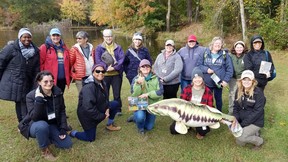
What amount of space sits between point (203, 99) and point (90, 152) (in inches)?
84.5

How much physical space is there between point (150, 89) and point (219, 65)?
1.48 m

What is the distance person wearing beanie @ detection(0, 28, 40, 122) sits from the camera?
14.5 feet

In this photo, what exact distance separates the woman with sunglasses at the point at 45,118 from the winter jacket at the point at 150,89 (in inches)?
52.9

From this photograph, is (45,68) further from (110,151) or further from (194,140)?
(194,140)

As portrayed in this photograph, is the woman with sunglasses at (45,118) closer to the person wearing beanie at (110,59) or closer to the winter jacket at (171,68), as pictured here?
the person wearing beanie at (110,59)

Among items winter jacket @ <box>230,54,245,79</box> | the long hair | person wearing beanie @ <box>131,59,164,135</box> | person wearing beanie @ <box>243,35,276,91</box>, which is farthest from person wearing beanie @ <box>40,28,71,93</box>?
person wearing beanie @ <box>243,35,276,91</box>

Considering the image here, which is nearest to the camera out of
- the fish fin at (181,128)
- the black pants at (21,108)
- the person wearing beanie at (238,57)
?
the fish fin at (181,128)

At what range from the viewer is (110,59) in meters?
5.42

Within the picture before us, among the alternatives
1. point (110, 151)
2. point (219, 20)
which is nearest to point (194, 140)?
point (110, 151)

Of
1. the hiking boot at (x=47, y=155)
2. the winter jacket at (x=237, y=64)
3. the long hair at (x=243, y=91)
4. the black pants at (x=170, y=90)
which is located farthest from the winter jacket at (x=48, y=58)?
the winter jacket at (x=237, y=64)

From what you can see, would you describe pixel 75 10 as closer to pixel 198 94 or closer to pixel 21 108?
pixel 21 108

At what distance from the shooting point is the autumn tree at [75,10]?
6159 centimetres

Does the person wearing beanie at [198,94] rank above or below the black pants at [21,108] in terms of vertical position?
above

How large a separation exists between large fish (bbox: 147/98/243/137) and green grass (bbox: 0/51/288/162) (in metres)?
0.45
